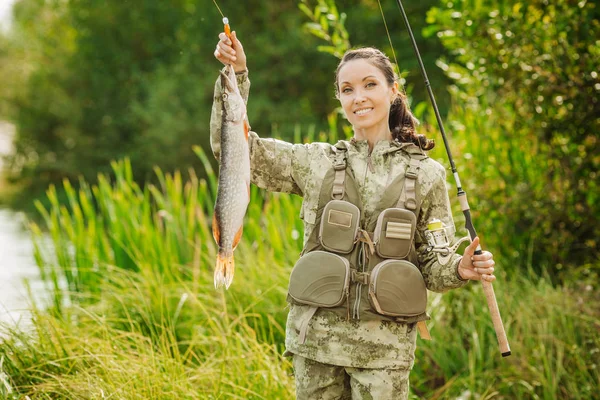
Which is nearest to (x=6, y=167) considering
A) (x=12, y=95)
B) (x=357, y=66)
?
(x=12, y=95)

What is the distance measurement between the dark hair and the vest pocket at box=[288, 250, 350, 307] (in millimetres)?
562

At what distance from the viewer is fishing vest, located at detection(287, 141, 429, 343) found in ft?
8.16

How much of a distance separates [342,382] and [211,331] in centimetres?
170

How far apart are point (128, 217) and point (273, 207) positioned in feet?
3.70

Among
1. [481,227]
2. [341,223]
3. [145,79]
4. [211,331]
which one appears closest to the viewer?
[341,223]

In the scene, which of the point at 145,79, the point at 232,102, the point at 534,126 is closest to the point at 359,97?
the point at 232,102

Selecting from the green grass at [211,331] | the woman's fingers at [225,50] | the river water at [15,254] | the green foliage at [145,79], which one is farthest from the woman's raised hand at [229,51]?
the green foliage at [145,79]

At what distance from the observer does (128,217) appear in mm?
5531

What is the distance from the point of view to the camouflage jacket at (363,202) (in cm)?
254

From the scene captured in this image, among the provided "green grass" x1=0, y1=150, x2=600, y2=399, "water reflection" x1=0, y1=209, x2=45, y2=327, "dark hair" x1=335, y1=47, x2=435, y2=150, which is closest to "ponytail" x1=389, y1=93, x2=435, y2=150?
"dark hair" x1=335, y1=47, x2=435, y2=150

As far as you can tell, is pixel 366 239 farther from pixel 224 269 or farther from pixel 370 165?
pixel 224 269

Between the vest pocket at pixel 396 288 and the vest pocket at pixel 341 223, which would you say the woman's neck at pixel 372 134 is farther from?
the vest pocket at pixel 396 288

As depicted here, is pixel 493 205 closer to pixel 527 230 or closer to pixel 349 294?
pixel 527 230

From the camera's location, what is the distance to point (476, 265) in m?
2.41
